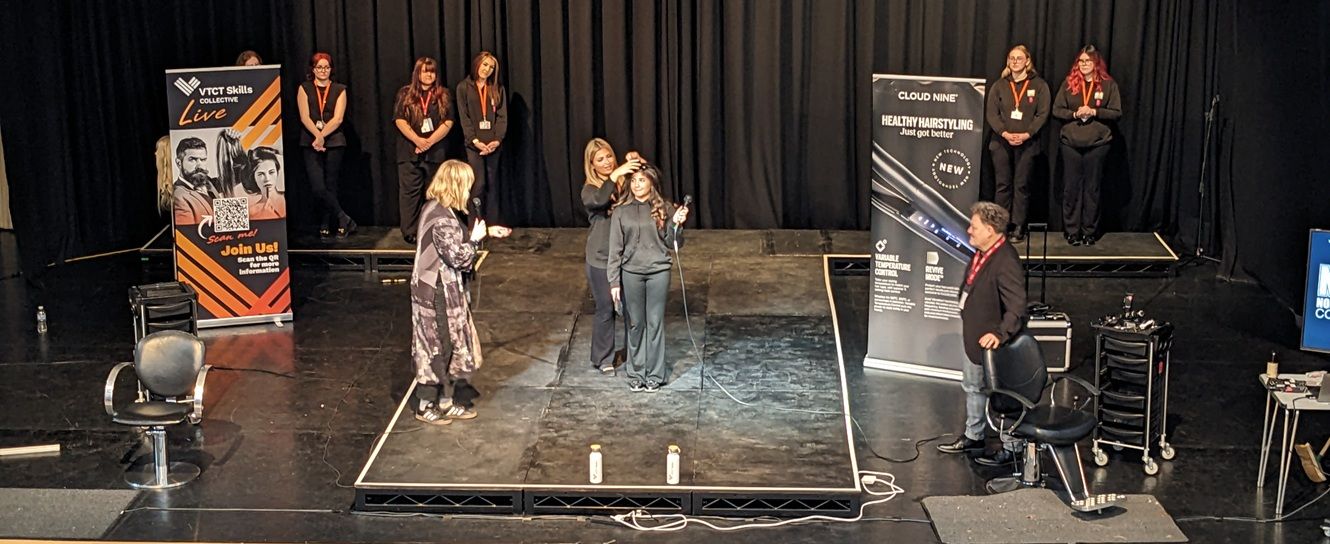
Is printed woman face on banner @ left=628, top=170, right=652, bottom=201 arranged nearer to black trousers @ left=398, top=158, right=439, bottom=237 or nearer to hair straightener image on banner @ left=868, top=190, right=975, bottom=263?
hair straightener image on banner @ left=868, top=190, right=975, bottom=263

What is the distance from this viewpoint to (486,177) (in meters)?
12.7

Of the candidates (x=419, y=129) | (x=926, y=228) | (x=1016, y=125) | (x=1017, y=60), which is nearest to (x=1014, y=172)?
(x=1016, y=125)

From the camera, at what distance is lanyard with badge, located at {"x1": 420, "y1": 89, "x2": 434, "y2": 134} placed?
12.4 m

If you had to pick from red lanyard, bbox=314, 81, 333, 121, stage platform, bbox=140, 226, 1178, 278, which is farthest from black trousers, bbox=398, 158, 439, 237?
red lanyard, bbox=314, 81, 333, 121

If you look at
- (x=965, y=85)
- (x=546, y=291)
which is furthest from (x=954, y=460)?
(x=546, y=291)

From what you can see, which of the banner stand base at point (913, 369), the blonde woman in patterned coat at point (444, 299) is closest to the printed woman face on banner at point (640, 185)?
the blonde woman in patterned coat at point (444, 299)

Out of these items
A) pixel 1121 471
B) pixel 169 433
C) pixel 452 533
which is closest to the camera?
pixel 452 533

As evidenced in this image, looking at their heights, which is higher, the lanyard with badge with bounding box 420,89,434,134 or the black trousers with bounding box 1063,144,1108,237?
the lanyard with badge with bounding box 420,89,434,134

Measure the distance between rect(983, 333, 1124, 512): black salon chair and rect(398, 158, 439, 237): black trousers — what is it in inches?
213

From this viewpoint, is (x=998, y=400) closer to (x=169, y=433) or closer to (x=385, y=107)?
(x=169, y=433)

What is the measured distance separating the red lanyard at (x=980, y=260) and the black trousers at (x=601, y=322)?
2.02 meters

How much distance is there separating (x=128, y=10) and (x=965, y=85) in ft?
22.4

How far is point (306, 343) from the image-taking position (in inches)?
434

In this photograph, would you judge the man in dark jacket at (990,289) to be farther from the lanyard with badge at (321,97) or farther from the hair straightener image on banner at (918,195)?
the lanyard with badge at (321,97)
